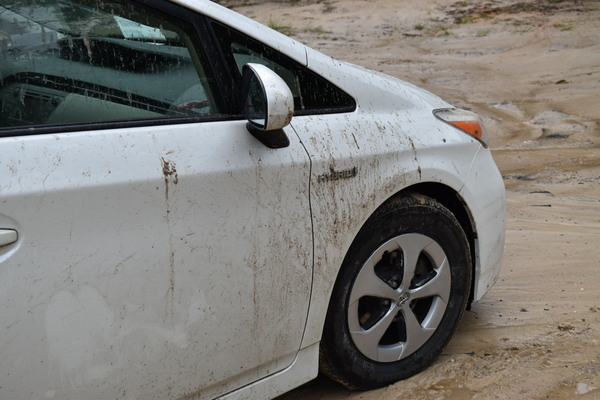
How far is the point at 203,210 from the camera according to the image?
2.26 m

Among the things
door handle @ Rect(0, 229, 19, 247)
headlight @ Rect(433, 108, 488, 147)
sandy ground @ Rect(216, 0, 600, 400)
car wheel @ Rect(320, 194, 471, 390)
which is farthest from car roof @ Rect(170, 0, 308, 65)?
sandy ground @ Rect(216, 0, 600, 400)

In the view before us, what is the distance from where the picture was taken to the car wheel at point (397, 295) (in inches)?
110

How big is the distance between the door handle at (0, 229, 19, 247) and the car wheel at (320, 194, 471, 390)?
47.8 inches

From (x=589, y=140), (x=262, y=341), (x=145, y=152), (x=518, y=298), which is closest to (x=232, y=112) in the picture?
(x=145, y=152)

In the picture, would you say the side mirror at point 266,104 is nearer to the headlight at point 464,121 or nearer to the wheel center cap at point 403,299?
the wheel center cap at point 403,299

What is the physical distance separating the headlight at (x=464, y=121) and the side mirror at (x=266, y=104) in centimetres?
98

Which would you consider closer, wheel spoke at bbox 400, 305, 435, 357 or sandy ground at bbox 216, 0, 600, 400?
wheel spoke at bbox 400, 305, 435, 357

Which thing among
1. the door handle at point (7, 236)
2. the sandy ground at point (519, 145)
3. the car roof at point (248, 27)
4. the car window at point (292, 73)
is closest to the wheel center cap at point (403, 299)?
the sandy ground at point (519, 145)

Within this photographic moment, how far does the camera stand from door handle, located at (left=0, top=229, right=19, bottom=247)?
1.88 m

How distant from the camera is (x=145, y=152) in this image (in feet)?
7.06

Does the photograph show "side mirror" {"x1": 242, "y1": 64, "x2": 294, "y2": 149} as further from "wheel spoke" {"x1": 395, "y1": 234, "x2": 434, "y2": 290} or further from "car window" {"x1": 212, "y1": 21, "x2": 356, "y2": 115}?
"wheel spoke" {"x1": 395, "y1": 234, "x2": 434, "y2": 290}

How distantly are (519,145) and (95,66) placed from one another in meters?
7.23

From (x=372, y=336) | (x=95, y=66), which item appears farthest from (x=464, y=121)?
(x=95, y=66)

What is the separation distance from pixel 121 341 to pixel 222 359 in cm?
40
